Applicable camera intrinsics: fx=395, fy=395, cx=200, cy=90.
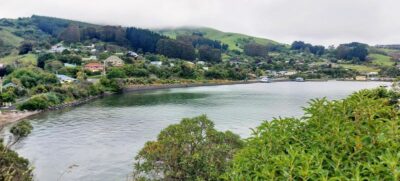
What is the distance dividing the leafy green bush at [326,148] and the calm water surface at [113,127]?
858cm

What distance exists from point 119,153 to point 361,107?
26.7 metres

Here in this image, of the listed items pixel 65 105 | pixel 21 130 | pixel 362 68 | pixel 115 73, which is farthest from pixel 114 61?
pixel 362 68

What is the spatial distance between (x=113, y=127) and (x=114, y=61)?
72.2 metres

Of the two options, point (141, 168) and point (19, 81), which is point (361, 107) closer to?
point (141, 168)

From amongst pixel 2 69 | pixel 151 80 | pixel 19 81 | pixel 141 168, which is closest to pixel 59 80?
pixel 19 81

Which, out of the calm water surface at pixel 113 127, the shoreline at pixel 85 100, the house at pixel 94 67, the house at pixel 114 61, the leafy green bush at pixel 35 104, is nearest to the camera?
the calm water surface at pixel 113 127

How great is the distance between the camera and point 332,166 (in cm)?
767

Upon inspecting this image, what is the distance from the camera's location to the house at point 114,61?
375ft

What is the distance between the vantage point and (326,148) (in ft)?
27.3

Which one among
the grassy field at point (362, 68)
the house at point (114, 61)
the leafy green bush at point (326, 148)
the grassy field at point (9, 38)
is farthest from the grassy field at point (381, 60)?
the leafy green bush at point (326, 148)

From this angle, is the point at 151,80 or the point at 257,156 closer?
the point at 257,156

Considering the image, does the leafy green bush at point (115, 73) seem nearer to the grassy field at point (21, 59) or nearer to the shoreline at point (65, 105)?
the shoreline at point (65, 105)

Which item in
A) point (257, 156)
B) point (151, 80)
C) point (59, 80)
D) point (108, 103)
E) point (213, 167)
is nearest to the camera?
point (257, 156)

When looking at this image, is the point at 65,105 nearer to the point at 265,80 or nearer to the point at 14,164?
the point at 14,164
